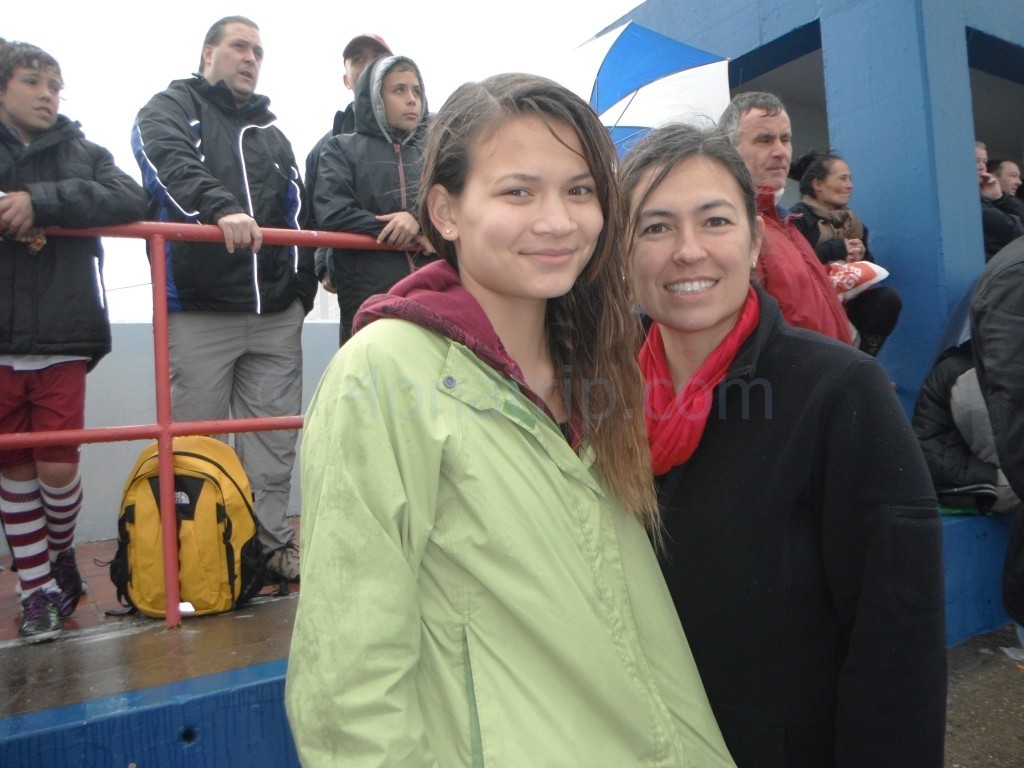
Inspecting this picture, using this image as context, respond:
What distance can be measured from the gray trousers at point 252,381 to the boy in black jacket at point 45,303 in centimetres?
36

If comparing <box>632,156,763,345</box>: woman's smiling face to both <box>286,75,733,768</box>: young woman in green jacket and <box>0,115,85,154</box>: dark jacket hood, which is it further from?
<box>0,115,85,154</box>: dark jacket hood

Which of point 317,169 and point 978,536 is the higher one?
point 317,169

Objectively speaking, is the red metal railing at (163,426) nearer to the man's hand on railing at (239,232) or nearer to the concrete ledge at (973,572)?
the man's hand on railing at (239,232)

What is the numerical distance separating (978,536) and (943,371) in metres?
0.71

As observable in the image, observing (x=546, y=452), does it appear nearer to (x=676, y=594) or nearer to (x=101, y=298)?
(x=676, y=594)

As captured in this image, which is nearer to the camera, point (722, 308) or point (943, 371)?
point (722, 308)

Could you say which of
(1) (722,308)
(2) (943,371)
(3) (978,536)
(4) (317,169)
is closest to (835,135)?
(2) (943,371)

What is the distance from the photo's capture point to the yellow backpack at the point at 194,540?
2.25 meters

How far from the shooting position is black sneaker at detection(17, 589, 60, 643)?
2045mm

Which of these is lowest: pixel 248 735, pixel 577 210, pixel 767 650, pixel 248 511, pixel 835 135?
pixel 248 735

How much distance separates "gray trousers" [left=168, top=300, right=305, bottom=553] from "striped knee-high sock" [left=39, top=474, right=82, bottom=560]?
0.46 meters

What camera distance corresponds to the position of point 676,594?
4.47ft

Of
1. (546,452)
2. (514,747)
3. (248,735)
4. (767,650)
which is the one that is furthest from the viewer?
(248,735)

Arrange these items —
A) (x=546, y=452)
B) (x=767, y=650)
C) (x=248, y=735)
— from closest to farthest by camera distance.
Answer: (x=546, y=452) < (x=767, y=650) < (x=248, y=735)
